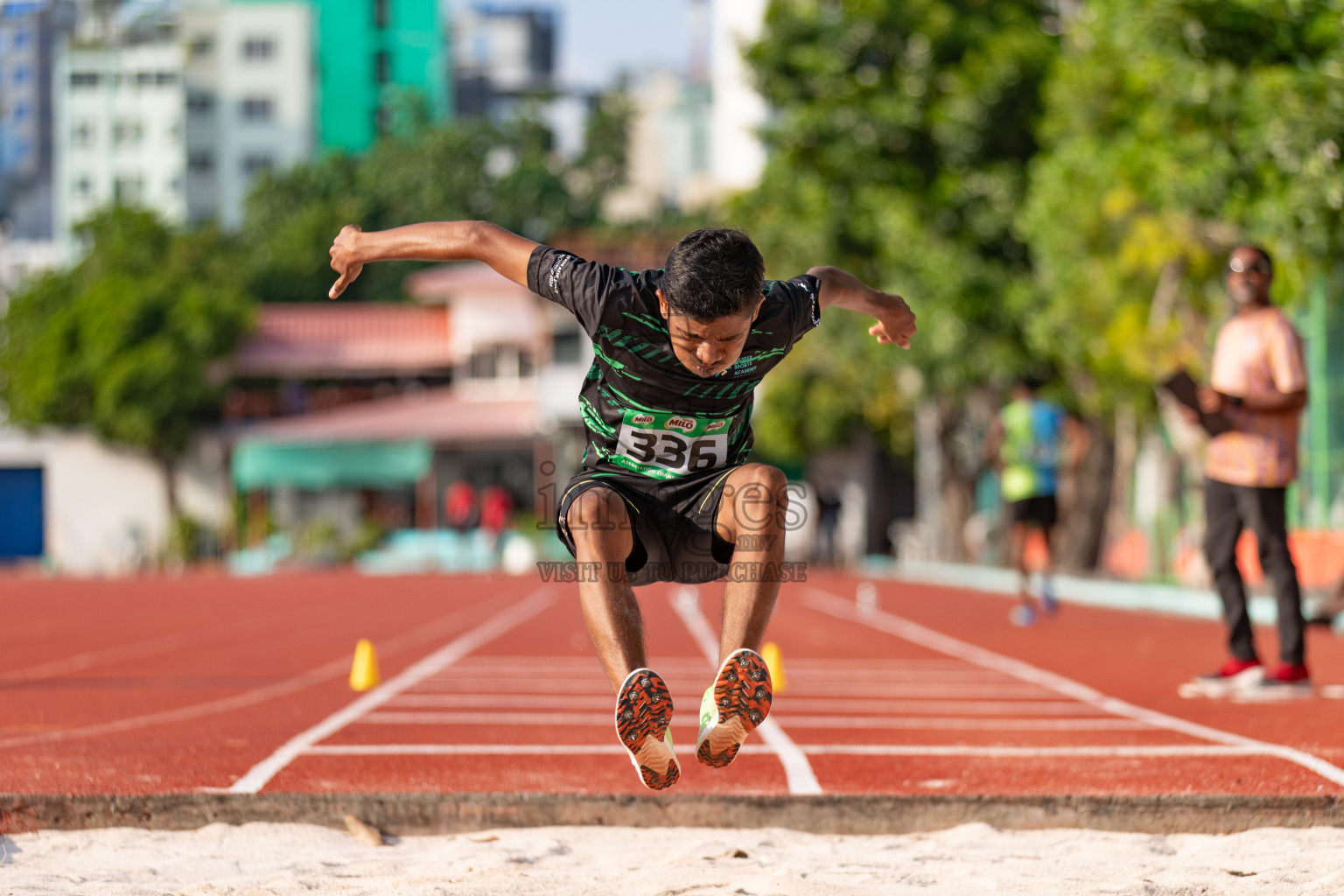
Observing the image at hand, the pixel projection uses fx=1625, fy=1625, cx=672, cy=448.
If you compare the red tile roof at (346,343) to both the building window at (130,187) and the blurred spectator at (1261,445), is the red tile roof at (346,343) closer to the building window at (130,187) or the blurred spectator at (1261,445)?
the building window at (130,187)

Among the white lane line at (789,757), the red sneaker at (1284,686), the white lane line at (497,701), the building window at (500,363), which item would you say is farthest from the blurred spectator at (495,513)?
the red sneaker at (1284,686)

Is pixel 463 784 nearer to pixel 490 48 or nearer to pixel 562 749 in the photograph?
pixel 562 749

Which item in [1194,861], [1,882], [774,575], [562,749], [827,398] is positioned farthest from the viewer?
[827,398]

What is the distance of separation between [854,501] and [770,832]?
37.9 meters

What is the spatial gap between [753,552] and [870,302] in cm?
109

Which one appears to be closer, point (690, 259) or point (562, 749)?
point (690, 259)

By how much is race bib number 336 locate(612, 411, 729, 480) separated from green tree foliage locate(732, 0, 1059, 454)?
19.0 metres

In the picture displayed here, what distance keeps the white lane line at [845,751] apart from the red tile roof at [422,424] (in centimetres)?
3282

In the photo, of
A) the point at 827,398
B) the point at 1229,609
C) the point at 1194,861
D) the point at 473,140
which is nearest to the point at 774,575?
the point at 1194,861

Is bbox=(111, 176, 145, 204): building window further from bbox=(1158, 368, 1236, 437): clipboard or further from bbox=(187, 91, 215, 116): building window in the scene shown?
bbox=(1158, 368, 1236, 437): clipboard

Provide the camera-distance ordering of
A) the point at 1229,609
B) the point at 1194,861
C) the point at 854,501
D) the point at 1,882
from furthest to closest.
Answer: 1. the point at 854,501
2. the point at 1229,609
3. the point at 1194,861
4. the point at 1,882

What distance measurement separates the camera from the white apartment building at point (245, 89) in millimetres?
81188

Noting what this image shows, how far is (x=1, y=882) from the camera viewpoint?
423 centimetres

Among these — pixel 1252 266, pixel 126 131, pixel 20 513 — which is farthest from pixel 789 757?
pixel 126 131
